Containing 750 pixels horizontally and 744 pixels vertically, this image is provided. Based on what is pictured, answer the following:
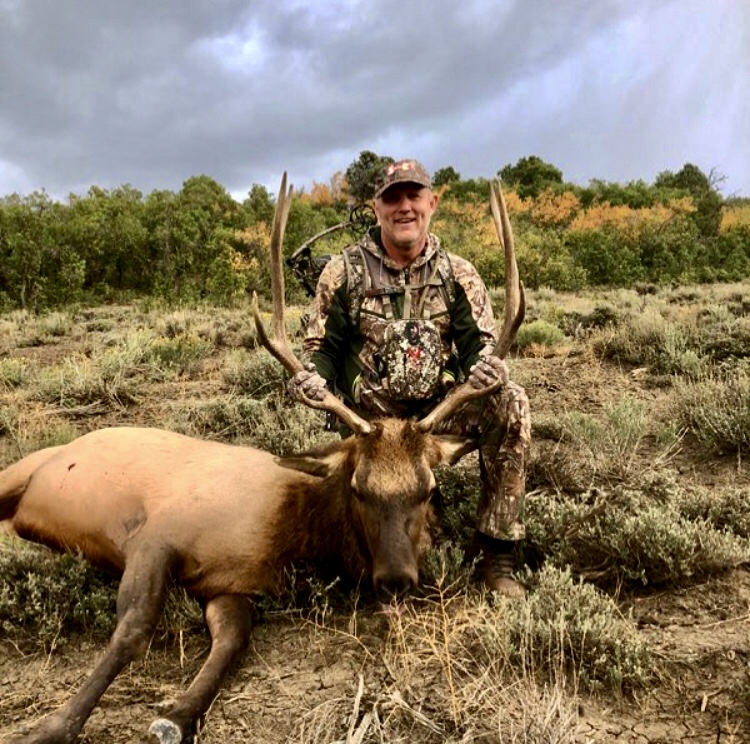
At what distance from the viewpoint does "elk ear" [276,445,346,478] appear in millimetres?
3760

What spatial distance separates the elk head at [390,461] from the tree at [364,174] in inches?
265

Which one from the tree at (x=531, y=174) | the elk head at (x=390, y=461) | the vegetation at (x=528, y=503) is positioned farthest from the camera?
the tree at (x=531, y=174)

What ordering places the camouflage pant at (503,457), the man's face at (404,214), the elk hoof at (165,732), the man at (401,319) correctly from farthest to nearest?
the man's face at (404,214) → the man at (401,319) → the camouflage pant at (503,457) → the elk hoof at (165,732)

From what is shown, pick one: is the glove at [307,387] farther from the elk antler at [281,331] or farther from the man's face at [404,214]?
the man's face at [404,214]

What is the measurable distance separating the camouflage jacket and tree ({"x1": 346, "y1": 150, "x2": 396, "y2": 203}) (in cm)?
596

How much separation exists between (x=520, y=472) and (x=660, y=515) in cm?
76

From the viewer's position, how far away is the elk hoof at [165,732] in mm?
2672

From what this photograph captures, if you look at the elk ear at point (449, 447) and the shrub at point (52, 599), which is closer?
the shrub at point (52, 599)

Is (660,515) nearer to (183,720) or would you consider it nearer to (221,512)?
(221,512)

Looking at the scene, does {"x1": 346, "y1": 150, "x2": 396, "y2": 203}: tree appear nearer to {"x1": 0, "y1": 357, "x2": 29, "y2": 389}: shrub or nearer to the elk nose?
{"x1": 0, "y1": 357, "x2": 29, "y2": 389}: shrub

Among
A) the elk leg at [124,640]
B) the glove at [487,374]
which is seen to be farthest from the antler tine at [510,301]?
the elk leg at [124,640]

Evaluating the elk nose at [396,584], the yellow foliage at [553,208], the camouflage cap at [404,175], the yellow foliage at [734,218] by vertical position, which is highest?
the yellow foliage at [553,208]

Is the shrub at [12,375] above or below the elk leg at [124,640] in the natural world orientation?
above

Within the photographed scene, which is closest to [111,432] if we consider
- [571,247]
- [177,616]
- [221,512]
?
[221,512]
